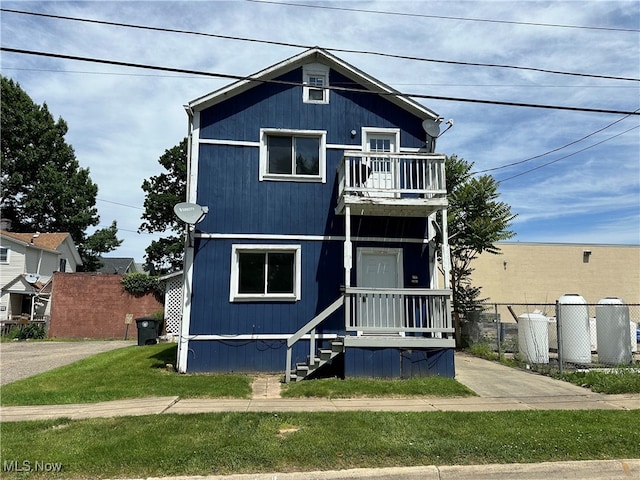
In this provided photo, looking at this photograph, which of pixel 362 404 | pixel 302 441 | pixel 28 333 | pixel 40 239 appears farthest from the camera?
pixel 40 239

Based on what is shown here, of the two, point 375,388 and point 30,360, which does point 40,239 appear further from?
point 375,388

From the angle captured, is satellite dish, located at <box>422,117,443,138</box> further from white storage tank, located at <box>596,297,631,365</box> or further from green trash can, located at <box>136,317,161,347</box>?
green trash can, located at <box>136,317,161,347</box>

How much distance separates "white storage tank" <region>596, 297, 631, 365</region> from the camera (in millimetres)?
11430

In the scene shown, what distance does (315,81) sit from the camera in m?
12.2

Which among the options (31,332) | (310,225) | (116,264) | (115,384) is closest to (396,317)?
(310,225)

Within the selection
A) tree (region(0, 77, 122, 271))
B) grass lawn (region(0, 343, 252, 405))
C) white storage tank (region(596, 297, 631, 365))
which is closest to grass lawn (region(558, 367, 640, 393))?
white storage tank (region(596, 297, 631, 365))

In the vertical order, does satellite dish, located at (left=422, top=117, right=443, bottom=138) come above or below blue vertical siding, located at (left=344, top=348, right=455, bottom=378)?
above

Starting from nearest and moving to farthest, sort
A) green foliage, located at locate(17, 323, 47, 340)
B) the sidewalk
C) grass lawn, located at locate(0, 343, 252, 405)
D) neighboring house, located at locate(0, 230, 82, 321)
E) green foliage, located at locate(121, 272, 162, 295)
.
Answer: the sidewalk
grass lawn, located at locate(0, 343, 252, 405)
green foliage, located at locate(17, 323, 47, 340)
green foliage, located at locate(121, 272, 162, 295)
neighboring house, located at locate(0, 230, 82, 321)

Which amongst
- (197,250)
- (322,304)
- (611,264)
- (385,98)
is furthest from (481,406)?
(611,264)

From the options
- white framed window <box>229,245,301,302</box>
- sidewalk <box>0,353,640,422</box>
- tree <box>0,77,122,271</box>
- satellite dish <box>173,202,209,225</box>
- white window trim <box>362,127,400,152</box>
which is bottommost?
sidewalk <box>0,353,640,422</box>

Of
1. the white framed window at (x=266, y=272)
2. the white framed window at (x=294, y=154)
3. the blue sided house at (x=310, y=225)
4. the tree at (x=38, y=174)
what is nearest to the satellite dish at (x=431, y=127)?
the blue sided house at (x=310, y=225)

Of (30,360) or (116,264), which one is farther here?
(116,264)

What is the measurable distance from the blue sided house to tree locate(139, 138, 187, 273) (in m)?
21.9

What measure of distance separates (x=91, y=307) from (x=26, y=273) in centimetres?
855
